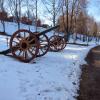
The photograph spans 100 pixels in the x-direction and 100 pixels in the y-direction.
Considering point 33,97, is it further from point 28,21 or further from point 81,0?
point 28,21

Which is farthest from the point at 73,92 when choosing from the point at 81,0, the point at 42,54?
the point at 81,0

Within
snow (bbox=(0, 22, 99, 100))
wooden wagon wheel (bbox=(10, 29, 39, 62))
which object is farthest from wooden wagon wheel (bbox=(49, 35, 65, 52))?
snow (bbox=(0, 22, 99, 100))

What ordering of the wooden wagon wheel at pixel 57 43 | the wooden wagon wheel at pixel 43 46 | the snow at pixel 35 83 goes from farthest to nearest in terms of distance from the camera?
the wooden wagon wheel at pixel 57 43 → the wooden wagon wheel at pixel 43 46 → the snow at pixel 35 83

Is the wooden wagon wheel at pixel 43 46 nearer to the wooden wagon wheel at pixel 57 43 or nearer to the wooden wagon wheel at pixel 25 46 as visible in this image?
the wooden wagon wheel at pixel 25 46

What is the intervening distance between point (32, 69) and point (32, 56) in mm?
2377

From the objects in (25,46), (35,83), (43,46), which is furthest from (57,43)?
(35,83)

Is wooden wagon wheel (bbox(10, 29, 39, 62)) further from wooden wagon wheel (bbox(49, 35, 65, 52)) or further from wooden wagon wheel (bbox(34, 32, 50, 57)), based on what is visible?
wooden wagon wheel (bbox(49, 35, 65, 52))

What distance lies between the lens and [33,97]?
7961 mm

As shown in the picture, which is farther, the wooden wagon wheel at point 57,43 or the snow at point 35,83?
the wooden wagon wheel at point 57,43

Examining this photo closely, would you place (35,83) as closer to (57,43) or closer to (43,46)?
(43,46)

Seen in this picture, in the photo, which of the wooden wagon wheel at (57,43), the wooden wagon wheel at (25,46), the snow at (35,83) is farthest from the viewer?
the wooden wagon wheel at (57,43)

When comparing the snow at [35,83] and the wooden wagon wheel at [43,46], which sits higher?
the wooden wagon wheel at [43,46]

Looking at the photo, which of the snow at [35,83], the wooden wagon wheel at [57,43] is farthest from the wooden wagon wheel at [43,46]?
the wooden wagon wheel at [57,43]

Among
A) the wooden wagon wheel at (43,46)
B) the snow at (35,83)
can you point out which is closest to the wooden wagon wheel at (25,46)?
the wooden wagon wheel at (43,46)
